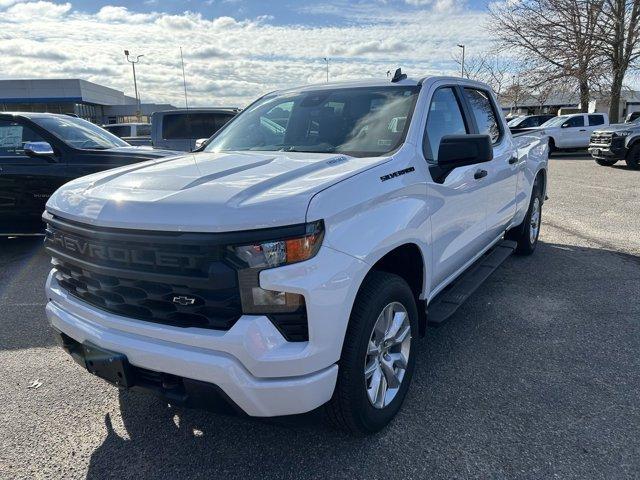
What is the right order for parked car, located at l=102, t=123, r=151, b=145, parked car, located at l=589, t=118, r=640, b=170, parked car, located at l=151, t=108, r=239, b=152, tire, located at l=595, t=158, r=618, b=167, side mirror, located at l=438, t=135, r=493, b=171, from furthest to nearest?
1. parked car, located at l=102, t=123, r=151, b=145
2. tire, located at l=595, t=158, r=618, b=167
3. parked car, located at l=589, t=118, r=640, b=170
4. parked car, located at l=151, t=108, r=239, b=152
5. side mirror, located at l=438, t=135, r=493, b=171

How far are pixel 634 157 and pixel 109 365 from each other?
17196mm

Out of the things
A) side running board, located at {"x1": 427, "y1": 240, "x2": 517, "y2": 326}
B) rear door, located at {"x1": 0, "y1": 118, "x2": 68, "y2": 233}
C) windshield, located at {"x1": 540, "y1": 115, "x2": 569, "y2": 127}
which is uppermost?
windshield, located at {"x1": 540, "y1": 115, "x2": 569, "y2": 127}

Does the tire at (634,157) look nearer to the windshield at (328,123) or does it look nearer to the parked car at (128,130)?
the windshield at (328,123)

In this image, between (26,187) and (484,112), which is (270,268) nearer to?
(484,112)

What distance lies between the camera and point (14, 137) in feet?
20.4

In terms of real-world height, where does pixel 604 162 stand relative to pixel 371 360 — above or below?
below

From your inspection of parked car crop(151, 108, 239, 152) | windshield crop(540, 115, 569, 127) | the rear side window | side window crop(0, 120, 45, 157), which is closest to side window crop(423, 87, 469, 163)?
side window crop(0, 120, 45, 157)

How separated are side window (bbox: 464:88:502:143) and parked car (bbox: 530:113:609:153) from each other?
1882 cm

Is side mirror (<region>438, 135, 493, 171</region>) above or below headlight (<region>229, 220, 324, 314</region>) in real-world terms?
above

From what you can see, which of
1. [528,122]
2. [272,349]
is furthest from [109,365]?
[528,122]

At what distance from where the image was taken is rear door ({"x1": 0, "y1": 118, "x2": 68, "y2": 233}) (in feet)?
19.6

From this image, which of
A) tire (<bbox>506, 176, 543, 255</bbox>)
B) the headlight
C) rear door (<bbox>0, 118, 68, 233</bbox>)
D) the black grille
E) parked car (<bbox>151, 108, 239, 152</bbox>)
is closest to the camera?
the headlight

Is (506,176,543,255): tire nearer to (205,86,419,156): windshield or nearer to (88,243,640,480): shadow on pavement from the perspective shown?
(88,243,640,480): shadow on pavement

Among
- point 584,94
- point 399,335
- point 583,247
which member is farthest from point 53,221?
point 584,94
